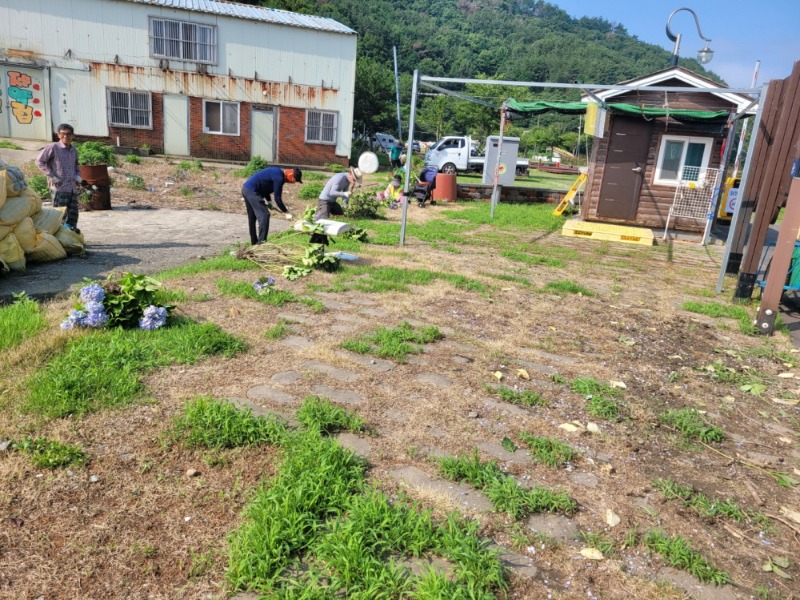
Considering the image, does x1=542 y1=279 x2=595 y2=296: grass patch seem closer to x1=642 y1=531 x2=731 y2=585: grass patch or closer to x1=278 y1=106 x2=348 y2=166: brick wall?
x1=642 y1=531 x2=731 y2=585: grass patch

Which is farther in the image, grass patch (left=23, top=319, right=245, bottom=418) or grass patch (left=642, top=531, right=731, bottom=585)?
grass patch (left=23, top=319, right=245, bottom=418)

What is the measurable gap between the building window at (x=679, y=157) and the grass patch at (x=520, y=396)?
12708 millimetres

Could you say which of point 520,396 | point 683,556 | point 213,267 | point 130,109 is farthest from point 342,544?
point 130,109

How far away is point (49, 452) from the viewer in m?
3.06

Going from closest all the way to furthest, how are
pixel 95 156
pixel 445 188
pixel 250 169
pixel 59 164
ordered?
pixel 59 164 < pixel 95 156 < pixel 445 188 < pixel 250 169

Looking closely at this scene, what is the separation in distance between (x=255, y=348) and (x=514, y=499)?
102 inches

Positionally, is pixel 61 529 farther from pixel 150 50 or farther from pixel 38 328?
pixel 150 50

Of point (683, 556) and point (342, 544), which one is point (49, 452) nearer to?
point (342, 544)

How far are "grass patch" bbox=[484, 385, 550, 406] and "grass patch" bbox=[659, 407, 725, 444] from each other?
0.84 metres

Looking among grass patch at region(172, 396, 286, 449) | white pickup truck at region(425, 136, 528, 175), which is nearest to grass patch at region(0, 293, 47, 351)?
grass patch at region(172, 396, 286, 449)

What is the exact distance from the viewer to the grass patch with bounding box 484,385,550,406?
13.7ft

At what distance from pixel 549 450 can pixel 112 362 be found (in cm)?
301

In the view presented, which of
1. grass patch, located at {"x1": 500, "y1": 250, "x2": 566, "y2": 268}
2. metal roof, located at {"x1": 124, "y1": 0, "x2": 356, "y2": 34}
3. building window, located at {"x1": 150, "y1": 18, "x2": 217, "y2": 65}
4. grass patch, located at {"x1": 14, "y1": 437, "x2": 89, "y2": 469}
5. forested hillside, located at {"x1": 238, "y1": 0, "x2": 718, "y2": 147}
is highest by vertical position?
forested hillside, located at {"x1": 238, "y1": 0, "x2": 718, "y2": 147}

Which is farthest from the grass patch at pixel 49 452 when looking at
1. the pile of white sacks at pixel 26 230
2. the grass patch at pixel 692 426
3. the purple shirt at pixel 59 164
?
the purple shirt at pixel 59 164
